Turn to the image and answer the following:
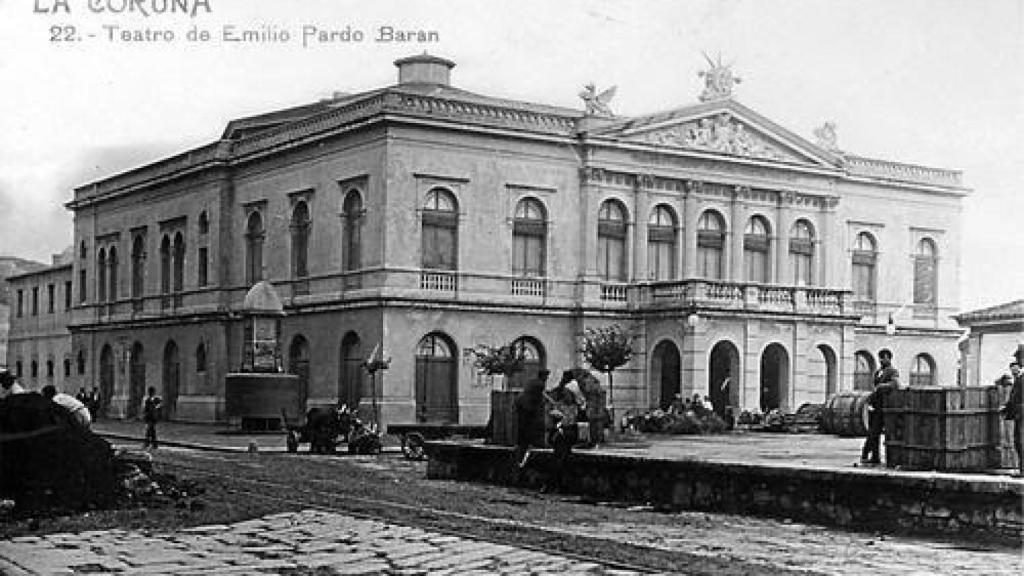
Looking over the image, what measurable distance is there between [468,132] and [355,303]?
232 inches

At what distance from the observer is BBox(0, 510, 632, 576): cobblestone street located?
12039 millimetres

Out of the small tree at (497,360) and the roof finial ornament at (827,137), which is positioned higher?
the roof finial ornament at (827,137)

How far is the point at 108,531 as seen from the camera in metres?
14.5

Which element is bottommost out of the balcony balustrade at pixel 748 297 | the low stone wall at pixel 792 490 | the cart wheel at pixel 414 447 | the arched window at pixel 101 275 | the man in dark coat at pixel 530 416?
the cart wheel at pixel 414 447

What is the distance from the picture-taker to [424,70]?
44.9m

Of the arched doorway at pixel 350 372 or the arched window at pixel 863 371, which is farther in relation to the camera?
the arched window at pixel 863 371

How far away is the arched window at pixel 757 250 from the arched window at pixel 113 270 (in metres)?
24.9

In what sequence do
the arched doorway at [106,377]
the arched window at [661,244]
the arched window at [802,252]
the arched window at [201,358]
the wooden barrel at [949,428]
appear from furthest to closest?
the arched doorway at [106,377]
the arched window at [201,358]
the arched window at [802,252]
the arched window at [661,244]
the wooden barrel at [949,428]

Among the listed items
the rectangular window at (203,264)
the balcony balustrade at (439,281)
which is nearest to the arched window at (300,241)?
the balcony balustrade at (439,281)

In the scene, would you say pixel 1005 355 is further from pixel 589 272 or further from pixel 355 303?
pixel 355 303

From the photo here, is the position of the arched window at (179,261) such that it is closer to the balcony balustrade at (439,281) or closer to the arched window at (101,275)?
the arched window at (101,275)

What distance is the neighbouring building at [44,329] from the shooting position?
64.1 meters

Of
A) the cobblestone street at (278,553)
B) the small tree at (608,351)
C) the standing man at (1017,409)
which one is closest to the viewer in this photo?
the cobblestone street at (278,553)

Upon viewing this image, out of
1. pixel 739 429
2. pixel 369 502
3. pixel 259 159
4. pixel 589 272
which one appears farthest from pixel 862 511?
pixel 259 159
